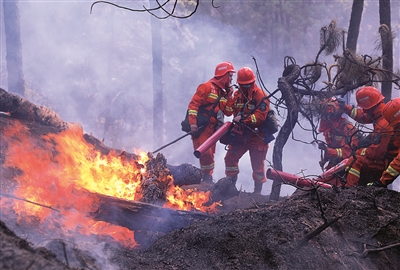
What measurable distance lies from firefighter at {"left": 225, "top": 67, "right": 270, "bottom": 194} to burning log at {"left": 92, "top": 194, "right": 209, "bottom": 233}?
2.55m

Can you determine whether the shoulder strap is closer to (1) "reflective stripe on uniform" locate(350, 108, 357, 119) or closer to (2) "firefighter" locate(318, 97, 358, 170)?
(2) "firefighter" locate(318, 97, 358, 170)

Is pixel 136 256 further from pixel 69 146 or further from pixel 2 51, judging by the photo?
pixel 2 51

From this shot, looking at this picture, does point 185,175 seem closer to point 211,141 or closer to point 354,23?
point 211,141

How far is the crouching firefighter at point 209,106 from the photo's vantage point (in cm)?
754

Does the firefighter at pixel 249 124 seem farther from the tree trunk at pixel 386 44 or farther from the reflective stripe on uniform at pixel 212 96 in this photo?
the tree trunk at pixel 386 44

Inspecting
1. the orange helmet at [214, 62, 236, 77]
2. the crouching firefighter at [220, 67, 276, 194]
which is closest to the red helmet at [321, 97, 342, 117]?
the crouching firefighter at [220, 67, 276, 194]

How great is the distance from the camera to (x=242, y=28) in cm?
2138

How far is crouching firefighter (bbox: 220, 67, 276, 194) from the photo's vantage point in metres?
6.98

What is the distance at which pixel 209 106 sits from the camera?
760cm

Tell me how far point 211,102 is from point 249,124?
3.27ft

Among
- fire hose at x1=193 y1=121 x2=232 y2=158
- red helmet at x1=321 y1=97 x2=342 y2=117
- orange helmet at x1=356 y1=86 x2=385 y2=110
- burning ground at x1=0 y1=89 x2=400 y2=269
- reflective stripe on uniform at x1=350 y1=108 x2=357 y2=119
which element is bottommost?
burning ground at x1=0 y1=89 x2=400 y2=269

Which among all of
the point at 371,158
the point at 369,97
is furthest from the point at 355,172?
the point at 369,97

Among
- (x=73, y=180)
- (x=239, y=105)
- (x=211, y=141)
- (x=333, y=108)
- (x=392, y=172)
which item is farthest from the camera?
(x=333, y=108)

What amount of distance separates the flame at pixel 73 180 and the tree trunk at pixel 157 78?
9.86 meters
